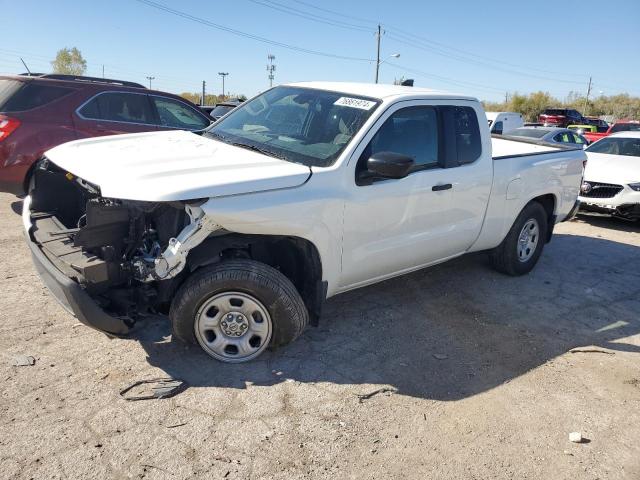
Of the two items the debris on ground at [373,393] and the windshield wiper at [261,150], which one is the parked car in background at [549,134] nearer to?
the windshield wiper at [261,150]

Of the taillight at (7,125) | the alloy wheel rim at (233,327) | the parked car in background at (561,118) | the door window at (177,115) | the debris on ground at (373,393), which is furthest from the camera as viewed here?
the parked car in background at (561,118)

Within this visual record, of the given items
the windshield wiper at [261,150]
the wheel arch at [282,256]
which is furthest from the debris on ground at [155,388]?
the windshield wiper at [261,150]

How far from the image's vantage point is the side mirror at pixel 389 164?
3.49 metres

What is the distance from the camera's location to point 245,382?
10.9 feet

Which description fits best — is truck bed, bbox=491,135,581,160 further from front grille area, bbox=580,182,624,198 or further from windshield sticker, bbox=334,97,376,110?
front grille area, bbox=580,182,624,198

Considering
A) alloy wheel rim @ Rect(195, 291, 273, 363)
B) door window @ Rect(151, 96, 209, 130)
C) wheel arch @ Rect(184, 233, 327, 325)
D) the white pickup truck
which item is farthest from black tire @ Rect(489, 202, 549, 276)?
door window @ Rect(151, 96, 209, 130)

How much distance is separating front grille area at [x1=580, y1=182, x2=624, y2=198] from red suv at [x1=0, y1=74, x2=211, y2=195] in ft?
22.6

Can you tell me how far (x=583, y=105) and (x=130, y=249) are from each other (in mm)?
82043

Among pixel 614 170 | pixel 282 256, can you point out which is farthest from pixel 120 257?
pixel 614 170

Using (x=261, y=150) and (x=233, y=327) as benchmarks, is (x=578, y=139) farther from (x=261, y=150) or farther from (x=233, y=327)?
(x=233, y=327)

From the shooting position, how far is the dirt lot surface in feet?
8.78

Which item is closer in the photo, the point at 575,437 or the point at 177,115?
the point at 575,437

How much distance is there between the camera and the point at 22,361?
11.0ft

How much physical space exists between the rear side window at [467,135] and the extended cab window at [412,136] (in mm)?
279
